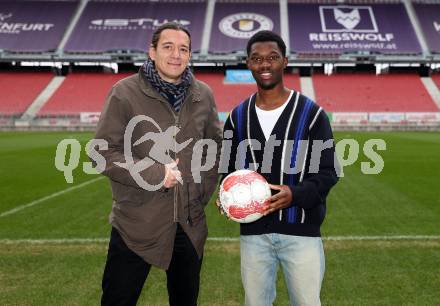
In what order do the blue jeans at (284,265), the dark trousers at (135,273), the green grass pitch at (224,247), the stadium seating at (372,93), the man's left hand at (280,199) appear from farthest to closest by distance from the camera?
→ the stadium seating at (372,93) → the green grass pitch at (224,247) → the dark trousers at (135,273) → the blue jeans at (284,265) → the man's left hand at (280,199)

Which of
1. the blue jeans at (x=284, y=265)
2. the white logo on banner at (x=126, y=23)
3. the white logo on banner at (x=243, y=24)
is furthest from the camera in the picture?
the white logo on banner at (x=126, y=23)

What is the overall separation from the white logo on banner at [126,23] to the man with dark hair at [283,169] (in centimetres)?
4512

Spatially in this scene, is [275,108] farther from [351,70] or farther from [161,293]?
[351,70]

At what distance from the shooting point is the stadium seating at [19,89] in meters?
39.3

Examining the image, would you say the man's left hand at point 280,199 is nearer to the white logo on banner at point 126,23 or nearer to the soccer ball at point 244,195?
the soccer ball at point 244,195

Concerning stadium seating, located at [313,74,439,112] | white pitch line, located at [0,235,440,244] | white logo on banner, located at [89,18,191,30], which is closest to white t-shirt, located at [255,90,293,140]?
white pitch line, located at [0,235,440,244]

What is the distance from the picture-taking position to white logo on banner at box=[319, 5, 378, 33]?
150 ft

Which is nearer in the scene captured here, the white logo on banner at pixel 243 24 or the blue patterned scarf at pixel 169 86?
the blue patterned scarf at pixel 169 86

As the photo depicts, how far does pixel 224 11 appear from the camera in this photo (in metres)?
48.0

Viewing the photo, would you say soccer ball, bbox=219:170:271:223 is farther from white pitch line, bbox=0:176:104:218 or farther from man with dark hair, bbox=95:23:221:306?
white pitch line, bbox=0:176:104:218

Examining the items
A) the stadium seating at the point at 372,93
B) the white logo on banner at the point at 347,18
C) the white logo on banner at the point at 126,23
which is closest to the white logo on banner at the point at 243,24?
the white logo on banner at the point at 126,23

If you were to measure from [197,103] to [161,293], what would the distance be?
2348 millimetres

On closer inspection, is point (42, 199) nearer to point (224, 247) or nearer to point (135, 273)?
point (224, 247)

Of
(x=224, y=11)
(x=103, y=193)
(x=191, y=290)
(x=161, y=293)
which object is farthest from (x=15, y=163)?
(x=224, y=11)
